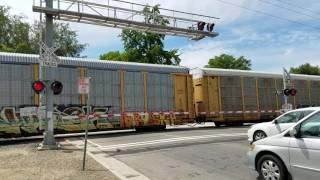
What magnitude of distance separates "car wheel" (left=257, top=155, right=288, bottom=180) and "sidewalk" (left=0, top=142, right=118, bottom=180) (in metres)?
3.38

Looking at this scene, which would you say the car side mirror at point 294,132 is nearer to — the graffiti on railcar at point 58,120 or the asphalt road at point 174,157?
the asphalt road at point 174,157

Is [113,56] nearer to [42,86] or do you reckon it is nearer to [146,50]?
[146,50]

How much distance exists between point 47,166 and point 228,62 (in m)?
87.5

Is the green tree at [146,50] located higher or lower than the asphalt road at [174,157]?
higher

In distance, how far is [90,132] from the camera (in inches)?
987

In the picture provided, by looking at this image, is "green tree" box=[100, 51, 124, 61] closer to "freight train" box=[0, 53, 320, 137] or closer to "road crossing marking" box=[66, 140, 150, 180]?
"freight train" box=[0, 53, 320, 137]

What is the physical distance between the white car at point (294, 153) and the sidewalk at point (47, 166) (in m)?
3.51

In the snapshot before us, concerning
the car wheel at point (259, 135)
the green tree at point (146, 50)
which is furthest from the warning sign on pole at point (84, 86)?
the green tree at point (146, 50)

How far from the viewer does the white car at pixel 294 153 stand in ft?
26.6

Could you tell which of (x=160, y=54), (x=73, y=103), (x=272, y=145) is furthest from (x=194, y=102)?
(x=160, y=54)

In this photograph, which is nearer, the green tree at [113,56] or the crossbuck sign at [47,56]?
the crossbuck sign at [47,56]

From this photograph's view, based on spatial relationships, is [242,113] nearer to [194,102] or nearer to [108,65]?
[194,102]

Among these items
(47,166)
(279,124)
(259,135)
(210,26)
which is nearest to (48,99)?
(47,166)

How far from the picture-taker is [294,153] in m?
8.43
